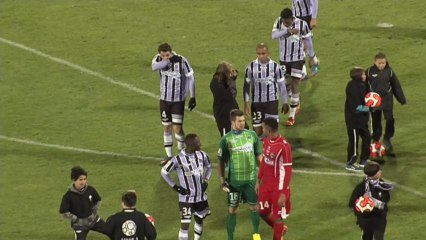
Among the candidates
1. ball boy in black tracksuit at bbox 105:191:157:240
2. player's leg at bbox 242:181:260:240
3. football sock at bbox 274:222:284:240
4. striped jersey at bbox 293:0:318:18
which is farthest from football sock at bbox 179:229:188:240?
striped jersey at bbox 293:0:318:18

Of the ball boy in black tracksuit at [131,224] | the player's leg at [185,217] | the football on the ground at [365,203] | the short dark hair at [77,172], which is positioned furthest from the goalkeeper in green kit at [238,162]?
the ball boy in black tracksuit at [131,224]

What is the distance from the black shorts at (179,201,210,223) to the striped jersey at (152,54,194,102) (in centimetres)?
361

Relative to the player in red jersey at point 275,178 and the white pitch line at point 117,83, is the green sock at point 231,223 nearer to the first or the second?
the player in red jersey at point 275,178

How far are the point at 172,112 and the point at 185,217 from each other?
12.6 ft

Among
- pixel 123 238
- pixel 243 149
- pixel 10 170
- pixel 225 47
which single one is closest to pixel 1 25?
pixel 225 47

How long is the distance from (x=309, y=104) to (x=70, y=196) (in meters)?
8.47

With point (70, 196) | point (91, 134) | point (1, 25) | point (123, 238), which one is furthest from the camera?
point (1, 25)

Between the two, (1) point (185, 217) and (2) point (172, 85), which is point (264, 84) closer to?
(2) point (172, 85)

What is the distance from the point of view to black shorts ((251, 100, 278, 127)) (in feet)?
82.7

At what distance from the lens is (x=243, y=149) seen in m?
21.8

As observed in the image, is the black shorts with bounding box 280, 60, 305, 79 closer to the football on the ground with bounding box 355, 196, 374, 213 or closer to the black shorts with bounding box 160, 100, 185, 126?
the black shorts with bounding box 160, 100, 185, 126

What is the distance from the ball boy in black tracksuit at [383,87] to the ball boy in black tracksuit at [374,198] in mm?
4373

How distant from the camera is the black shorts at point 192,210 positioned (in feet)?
71.3

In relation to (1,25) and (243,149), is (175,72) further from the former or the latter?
(1,25)
